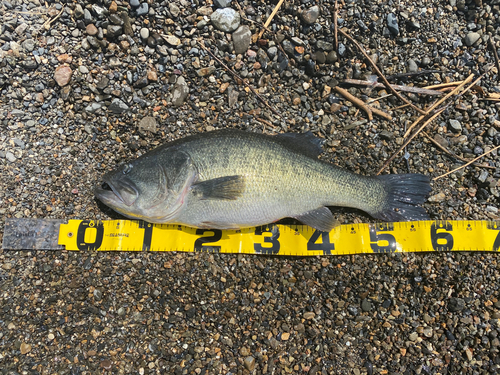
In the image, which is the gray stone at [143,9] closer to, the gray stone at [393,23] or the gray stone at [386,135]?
the gray stone at [393,23]

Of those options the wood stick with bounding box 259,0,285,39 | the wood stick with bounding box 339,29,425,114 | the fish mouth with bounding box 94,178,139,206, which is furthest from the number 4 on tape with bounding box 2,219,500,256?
Answer: the wood stick with bounding box 259,0,285,39

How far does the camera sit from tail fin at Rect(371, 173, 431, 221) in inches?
136

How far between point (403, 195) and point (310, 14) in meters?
2.57

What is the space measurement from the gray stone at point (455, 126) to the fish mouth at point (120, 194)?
13.0ft

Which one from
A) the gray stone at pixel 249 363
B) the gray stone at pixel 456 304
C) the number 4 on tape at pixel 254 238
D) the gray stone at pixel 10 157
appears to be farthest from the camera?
the gray stone at pixel 10 157

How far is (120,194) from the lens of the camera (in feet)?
10.2

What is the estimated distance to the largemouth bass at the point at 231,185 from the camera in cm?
310

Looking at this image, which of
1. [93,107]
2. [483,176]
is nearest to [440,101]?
[483,176]

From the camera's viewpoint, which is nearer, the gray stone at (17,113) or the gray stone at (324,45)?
the gray stone at (17,113)

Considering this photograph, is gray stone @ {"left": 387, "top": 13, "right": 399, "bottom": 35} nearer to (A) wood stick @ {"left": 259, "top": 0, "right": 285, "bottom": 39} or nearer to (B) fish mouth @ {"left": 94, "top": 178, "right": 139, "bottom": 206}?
(A) wood stick @ {"left": 259, "top": 0, "right": 285, "bottom": 39}

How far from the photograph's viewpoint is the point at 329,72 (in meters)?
3.86

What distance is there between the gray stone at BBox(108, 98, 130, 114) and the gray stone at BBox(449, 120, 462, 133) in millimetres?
4209

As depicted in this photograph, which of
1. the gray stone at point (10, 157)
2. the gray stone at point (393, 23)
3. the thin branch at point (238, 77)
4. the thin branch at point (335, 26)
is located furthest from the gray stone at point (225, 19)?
the gray stone at point (10, 157)

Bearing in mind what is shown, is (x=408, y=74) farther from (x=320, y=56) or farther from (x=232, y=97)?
(x=232, y=97)
